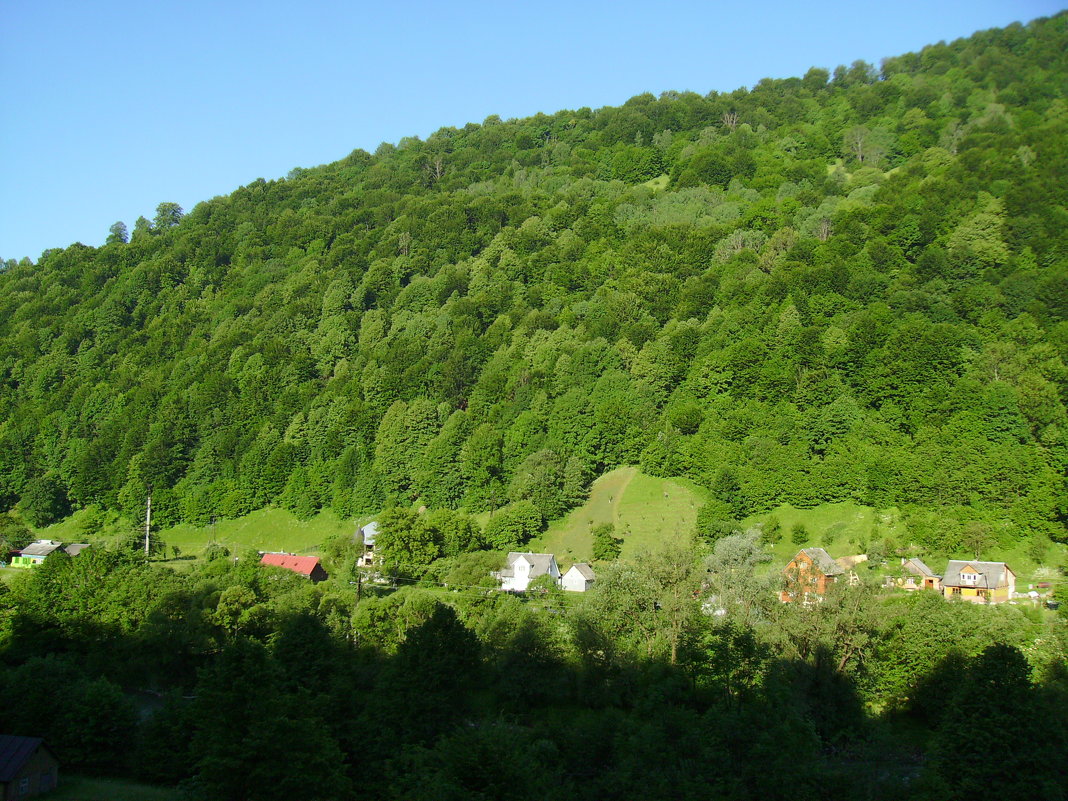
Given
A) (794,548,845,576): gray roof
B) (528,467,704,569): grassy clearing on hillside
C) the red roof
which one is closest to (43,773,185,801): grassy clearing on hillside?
the red roof

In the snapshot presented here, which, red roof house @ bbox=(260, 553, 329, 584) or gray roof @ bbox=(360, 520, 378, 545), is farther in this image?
gray roof @ bbox=(360, 520, 378, 545)

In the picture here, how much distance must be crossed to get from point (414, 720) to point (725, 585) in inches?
631

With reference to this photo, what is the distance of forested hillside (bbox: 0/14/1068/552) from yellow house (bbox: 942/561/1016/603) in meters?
4.55

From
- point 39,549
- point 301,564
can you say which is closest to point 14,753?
point 301,564

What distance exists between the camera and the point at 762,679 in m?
32.9

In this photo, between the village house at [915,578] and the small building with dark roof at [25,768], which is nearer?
the small building with dark roof at [25,768]

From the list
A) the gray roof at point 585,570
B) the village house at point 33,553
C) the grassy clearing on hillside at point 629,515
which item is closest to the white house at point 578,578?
the gray roof at point 585,570

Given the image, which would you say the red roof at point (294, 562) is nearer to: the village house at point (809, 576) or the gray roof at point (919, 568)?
the village house at point (809, 576)

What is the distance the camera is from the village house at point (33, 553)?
74.1 m

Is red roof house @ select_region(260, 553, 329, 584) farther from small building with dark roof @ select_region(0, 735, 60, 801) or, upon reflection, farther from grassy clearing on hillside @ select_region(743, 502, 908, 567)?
grassy clearing on hillside @ select_region(743, 502, 908, 567)

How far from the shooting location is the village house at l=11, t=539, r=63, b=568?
243ft

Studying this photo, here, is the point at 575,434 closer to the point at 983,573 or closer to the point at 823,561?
the point at 823,561

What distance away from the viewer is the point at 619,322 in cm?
9344

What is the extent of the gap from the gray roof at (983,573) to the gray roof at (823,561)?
552 centimetres
